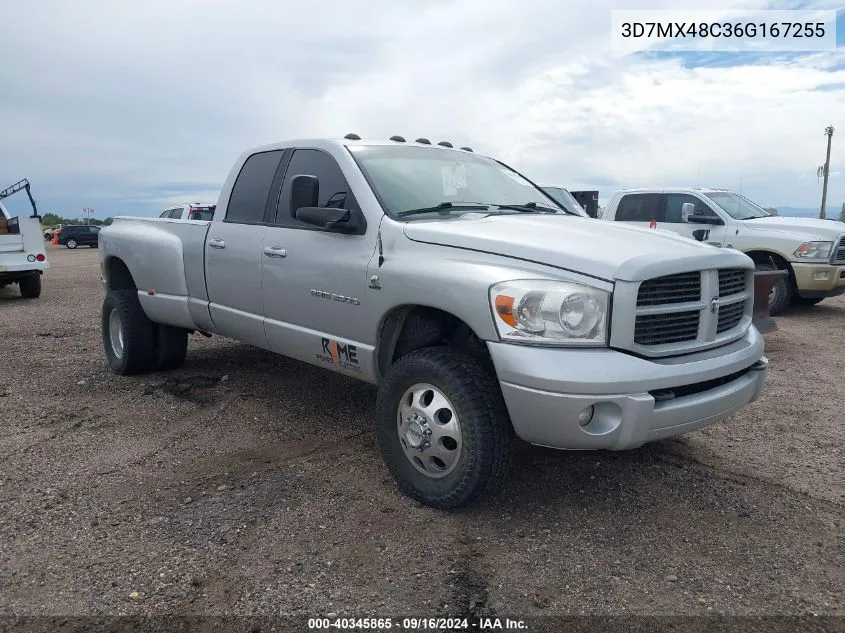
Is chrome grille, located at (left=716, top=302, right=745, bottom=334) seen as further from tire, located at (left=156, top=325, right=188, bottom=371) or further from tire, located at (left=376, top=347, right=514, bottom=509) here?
tire, located at (left=156, top=325, right=188, bottom=371)

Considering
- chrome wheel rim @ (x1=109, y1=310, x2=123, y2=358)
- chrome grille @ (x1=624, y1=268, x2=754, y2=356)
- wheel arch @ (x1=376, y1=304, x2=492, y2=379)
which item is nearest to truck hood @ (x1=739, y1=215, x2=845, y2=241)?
chrome grille @ (x1=624, y1=268, x2=754, y2=356)

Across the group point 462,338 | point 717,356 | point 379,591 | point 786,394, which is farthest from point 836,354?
point 379,591

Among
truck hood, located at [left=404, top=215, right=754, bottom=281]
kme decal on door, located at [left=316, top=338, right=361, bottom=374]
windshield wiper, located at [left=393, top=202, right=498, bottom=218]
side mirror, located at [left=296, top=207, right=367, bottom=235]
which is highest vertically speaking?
windshield wiper, located at [left=393, top=202, right=498, bottom=218]

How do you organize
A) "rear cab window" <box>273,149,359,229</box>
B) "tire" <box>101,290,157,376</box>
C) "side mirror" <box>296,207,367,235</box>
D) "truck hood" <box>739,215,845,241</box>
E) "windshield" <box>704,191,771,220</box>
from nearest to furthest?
"side mirror" <box>296,207,367,235</box> < "rear cab window" <box>273,149,359,229</box> < "tire" <box>101,290,157,376</box> < "truck hood" <box>739,215,845,241</box> < "windshield" <box>704,191,771,220</box>

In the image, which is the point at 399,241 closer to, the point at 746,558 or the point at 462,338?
the point at 462,338

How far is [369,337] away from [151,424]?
2006 millimetres

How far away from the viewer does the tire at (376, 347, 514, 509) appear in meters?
3.22

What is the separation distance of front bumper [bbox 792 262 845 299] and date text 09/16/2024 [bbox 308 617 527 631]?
27.6 feet

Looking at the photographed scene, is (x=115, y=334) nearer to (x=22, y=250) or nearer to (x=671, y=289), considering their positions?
(x=671, y=289)

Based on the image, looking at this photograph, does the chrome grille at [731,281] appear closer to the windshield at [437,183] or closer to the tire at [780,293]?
the windshield at [437,183]

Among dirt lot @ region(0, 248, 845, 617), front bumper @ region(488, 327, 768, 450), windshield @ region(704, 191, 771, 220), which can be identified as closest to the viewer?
dirt lot @ region(0, 248, 845, 617)

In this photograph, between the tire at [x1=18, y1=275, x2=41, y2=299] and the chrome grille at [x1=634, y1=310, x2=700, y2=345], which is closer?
the chrome grille at [x1=634, y1=310, x2=700, y2=345]

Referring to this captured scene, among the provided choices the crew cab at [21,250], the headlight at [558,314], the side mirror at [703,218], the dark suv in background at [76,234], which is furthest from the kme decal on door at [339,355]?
the dark suv in background at [76,234]

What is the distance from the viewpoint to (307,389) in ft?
18.9
